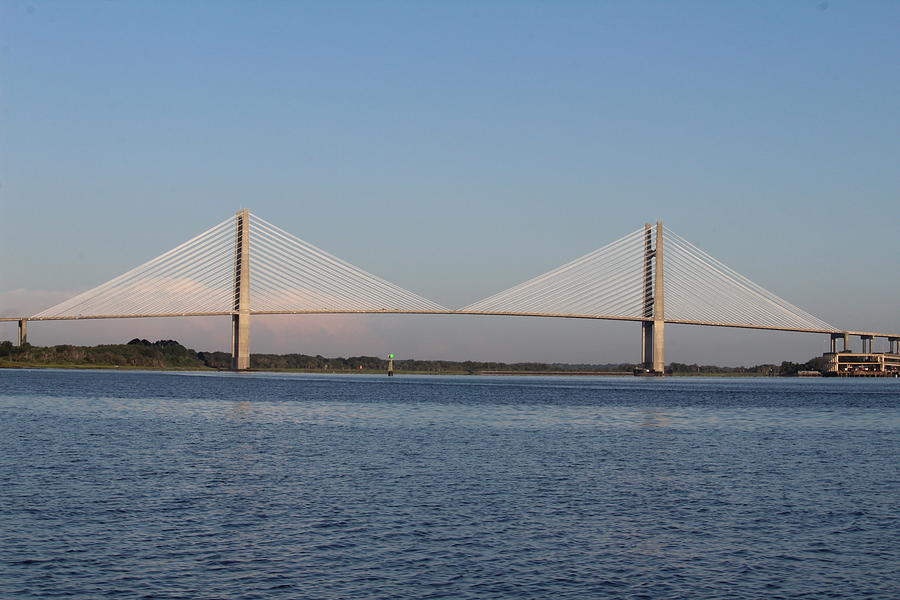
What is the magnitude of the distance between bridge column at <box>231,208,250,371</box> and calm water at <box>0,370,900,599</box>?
6511 cm

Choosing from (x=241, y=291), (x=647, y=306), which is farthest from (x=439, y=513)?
(x=647, y=306)

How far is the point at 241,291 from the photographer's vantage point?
10344 centimetres

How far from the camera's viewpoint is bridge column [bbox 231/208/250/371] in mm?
104062

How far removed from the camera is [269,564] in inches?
603

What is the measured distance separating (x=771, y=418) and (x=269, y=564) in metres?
41.4

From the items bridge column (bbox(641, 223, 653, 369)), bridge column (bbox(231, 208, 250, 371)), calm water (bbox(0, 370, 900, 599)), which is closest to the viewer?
calm water (bbox(0, 370, 900, 599))

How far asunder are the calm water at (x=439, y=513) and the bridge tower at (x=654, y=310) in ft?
241

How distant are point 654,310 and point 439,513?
95.7m

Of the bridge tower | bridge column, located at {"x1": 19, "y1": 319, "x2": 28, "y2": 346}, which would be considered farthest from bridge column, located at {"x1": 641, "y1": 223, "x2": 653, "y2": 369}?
bridge column, located at {"x1": 19, "y1": 319, "x2": 28, "y2": 346}

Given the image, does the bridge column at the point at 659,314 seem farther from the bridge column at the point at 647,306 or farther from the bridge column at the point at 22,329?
the bridge column at the point at 22,329

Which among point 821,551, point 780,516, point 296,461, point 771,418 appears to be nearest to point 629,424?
point 771,418

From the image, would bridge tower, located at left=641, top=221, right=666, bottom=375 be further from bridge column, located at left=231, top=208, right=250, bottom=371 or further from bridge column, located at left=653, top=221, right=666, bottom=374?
bridge column, located at left=231, top=208, right=250, bottom=371

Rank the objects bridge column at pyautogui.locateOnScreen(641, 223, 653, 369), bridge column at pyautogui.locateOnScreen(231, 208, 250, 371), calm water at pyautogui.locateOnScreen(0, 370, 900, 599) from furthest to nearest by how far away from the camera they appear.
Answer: bridge column at pyautogui.locateOnScreen(641, 223, 653, 369), bridge column at pyautogui.locateOnScreen(231, 208, 250, 371), calm water at pyautogui.locateOnScreen(0, 370, 900, 599)

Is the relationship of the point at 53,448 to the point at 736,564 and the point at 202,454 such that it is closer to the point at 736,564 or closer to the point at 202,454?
the point at 202,454
